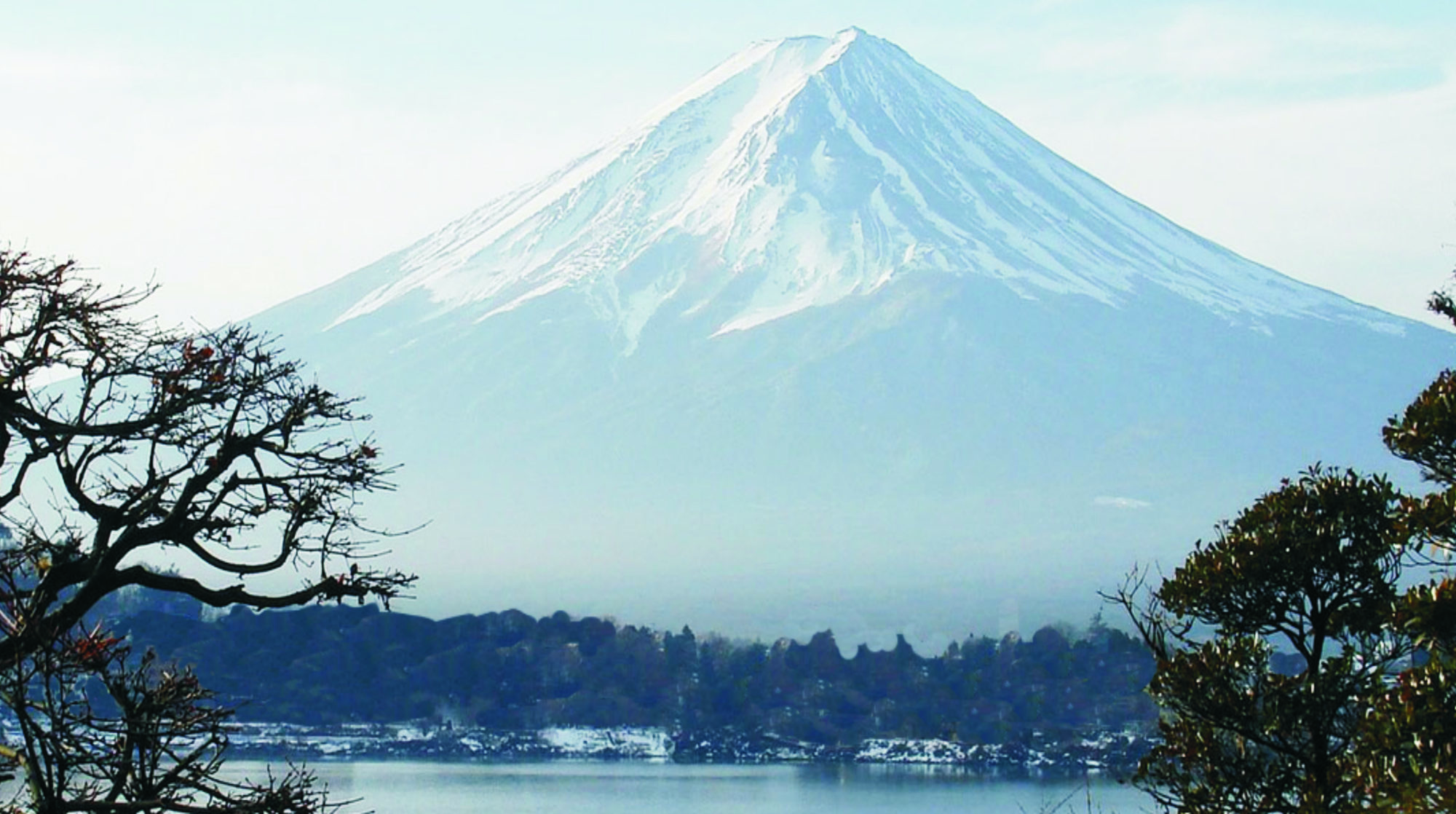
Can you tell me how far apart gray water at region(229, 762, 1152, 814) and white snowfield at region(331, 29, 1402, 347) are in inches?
1695

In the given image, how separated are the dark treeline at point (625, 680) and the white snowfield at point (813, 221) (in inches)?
1173

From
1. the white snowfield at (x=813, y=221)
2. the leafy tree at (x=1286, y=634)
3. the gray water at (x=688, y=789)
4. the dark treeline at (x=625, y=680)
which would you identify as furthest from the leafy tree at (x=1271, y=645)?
the white snowfield at (x=813, y=221)

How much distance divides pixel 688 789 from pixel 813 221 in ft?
203

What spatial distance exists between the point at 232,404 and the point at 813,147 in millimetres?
123697

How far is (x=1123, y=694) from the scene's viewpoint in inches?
3536

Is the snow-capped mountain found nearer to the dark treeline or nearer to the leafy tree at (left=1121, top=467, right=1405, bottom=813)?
the dark treeline

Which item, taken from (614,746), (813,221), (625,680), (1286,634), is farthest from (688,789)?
(813,221)

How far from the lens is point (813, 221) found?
127 m

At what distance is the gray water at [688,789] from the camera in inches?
2338

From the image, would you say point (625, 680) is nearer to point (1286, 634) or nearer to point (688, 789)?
point (688, 789)

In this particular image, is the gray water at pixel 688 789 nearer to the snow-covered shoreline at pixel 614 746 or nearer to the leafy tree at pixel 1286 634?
the snow-covered shoreline at pixel 614 746

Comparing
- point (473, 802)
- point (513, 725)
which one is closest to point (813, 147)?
point (513, 725)

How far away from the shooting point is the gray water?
59375 mm

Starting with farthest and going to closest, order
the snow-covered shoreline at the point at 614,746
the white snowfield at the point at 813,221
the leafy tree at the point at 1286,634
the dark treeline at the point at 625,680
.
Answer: the white snowfield at the point at 813,221 < the dark treeline at the point at 625,680 < the snow-covered shoreline at the point at 614,746 < the leafy tree at the point at 1286,634
